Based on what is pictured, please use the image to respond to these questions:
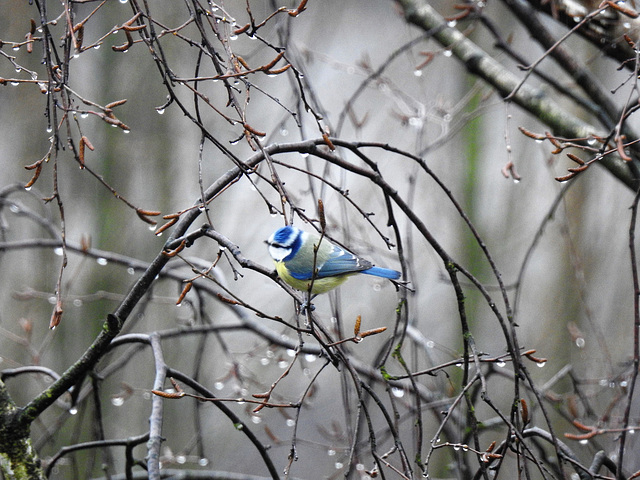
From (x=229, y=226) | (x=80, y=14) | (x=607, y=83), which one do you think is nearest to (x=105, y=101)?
(x=80, y=14)

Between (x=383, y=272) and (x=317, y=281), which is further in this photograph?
(x=317, y=281)

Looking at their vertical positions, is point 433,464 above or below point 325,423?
below

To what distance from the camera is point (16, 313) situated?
18.8ft

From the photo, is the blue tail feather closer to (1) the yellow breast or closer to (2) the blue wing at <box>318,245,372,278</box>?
(2) the blue wing at <box>318,245,372,278</box>

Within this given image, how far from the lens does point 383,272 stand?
91.1 inches

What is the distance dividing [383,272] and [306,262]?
314 mm

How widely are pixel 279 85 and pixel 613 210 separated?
12.0 feet

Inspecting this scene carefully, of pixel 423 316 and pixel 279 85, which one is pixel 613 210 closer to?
pixel 423 316

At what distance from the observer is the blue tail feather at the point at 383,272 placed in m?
2.21

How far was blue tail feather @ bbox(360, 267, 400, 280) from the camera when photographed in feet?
7.25

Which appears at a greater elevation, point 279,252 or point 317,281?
point 279,252

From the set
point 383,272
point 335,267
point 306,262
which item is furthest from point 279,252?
point 383,272

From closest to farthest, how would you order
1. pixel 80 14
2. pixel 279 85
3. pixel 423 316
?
pixel 80 14, pixel 279 85, pixel 423 316

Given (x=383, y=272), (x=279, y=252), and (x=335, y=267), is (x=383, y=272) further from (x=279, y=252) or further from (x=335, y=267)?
(x=279, y=252)
